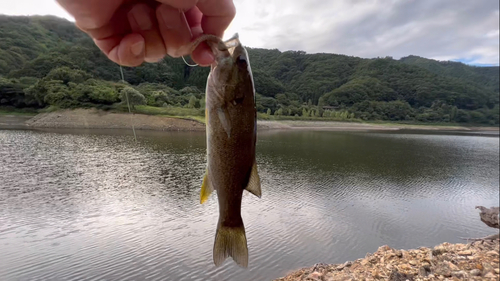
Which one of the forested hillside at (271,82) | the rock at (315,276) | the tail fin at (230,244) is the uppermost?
the forested hillside at (271,82)

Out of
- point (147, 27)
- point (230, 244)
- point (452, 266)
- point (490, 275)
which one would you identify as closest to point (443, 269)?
point (452, 266)

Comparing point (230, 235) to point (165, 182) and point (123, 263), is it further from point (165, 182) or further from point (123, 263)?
point (165, 182)

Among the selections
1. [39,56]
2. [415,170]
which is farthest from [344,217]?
[39,56]

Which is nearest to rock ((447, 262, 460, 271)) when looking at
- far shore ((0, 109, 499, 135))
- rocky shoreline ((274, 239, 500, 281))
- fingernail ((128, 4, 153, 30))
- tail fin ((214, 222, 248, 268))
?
rocky shoreline ((274, 239, 500, 281))

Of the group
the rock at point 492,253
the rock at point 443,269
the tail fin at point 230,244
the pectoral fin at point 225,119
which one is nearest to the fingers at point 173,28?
the pectoral fin at point 225,119

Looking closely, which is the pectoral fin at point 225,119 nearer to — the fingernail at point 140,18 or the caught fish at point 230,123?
the caught fish at point 230,123

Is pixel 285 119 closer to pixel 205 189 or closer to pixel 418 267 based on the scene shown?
pixel 418 267
